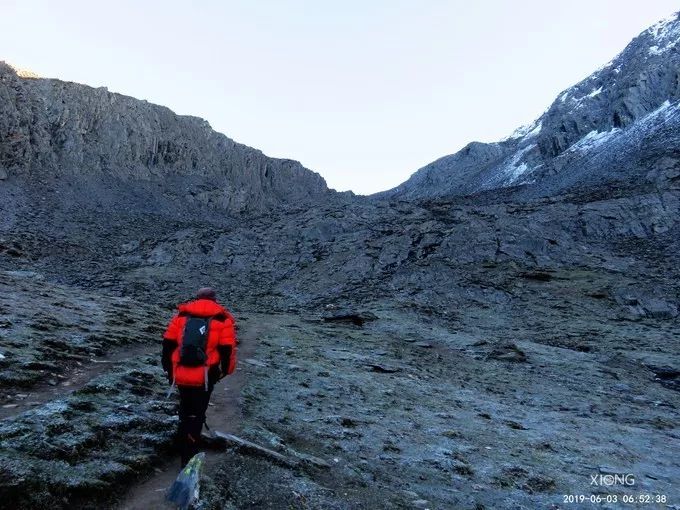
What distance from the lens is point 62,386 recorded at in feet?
29.9

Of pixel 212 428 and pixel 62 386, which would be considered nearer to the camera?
pixel 212 428

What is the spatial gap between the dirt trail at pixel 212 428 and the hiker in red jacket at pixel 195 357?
31 centimetres

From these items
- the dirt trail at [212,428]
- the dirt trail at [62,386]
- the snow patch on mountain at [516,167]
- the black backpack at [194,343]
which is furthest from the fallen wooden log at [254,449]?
the snow patch on mountain at [516,167]

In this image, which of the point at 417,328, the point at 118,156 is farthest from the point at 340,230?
the point at 118,156

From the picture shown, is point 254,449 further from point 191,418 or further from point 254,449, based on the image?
point 191,418

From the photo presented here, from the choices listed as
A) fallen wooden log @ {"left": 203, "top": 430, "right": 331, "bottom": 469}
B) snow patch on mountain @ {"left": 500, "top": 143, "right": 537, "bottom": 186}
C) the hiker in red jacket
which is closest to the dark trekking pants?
the hiker in red jacket

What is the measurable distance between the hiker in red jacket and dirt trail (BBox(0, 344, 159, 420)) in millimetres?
2745

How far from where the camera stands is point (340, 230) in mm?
43594

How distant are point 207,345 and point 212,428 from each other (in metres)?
2.38

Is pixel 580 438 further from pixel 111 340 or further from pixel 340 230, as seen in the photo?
pixel 340 230

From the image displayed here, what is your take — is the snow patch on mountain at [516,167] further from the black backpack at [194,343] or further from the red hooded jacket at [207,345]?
the black backpack at [194,343]

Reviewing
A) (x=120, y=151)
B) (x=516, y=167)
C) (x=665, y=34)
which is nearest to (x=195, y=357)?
(x=120, y=151)

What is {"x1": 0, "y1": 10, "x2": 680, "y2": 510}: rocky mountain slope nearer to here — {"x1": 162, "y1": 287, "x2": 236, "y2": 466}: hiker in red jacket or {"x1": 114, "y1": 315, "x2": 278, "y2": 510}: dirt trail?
{"x1": 114, "y1": 315, "x2": 278, "y2": 510}: dirt trail

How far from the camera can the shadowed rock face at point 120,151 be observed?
50250 mm
